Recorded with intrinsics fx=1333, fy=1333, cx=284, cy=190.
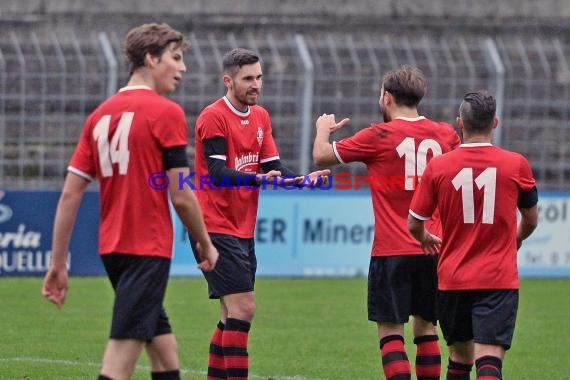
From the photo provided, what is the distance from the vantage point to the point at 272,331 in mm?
11648

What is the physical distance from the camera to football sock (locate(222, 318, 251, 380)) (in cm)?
783

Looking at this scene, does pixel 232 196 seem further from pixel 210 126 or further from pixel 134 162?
pixel 134 162

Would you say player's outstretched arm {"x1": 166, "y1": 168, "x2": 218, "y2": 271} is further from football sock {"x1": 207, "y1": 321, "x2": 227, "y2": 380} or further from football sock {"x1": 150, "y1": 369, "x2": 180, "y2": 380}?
football sock {"x1": 207, "y1": 321, "x2": 227, "y2": 380}

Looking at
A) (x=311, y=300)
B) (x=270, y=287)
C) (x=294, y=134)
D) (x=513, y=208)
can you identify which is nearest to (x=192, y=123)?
(x=294, y=134)

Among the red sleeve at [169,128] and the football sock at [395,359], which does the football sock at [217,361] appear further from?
the red sleeve at [169,128]

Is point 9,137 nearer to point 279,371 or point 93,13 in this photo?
point 93,13

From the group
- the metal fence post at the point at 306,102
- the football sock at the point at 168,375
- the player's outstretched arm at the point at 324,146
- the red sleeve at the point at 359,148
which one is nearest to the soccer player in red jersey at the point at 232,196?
the player's outstretched arm at the point at 324,146

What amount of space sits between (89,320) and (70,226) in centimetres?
618

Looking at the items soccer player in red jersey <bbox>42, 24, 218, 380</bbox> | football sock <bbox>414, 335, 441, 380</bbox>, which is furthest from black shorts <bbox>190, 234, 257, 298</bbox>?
soccer player in red jersey <bbox>42, 24, 218, 380</bbox>

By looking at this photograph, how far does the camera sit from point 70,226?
20.0 ft

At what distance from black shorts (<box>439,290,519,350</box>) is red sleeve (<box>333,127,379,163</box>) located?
3.09 ft

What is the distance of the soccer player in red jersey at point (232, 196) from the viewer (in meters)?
7.88

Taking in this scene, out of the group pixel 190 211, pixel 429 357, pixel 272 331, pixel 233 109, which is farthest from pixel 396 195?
pixel 272 331

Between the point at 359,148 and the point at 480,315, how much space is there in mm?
1238
